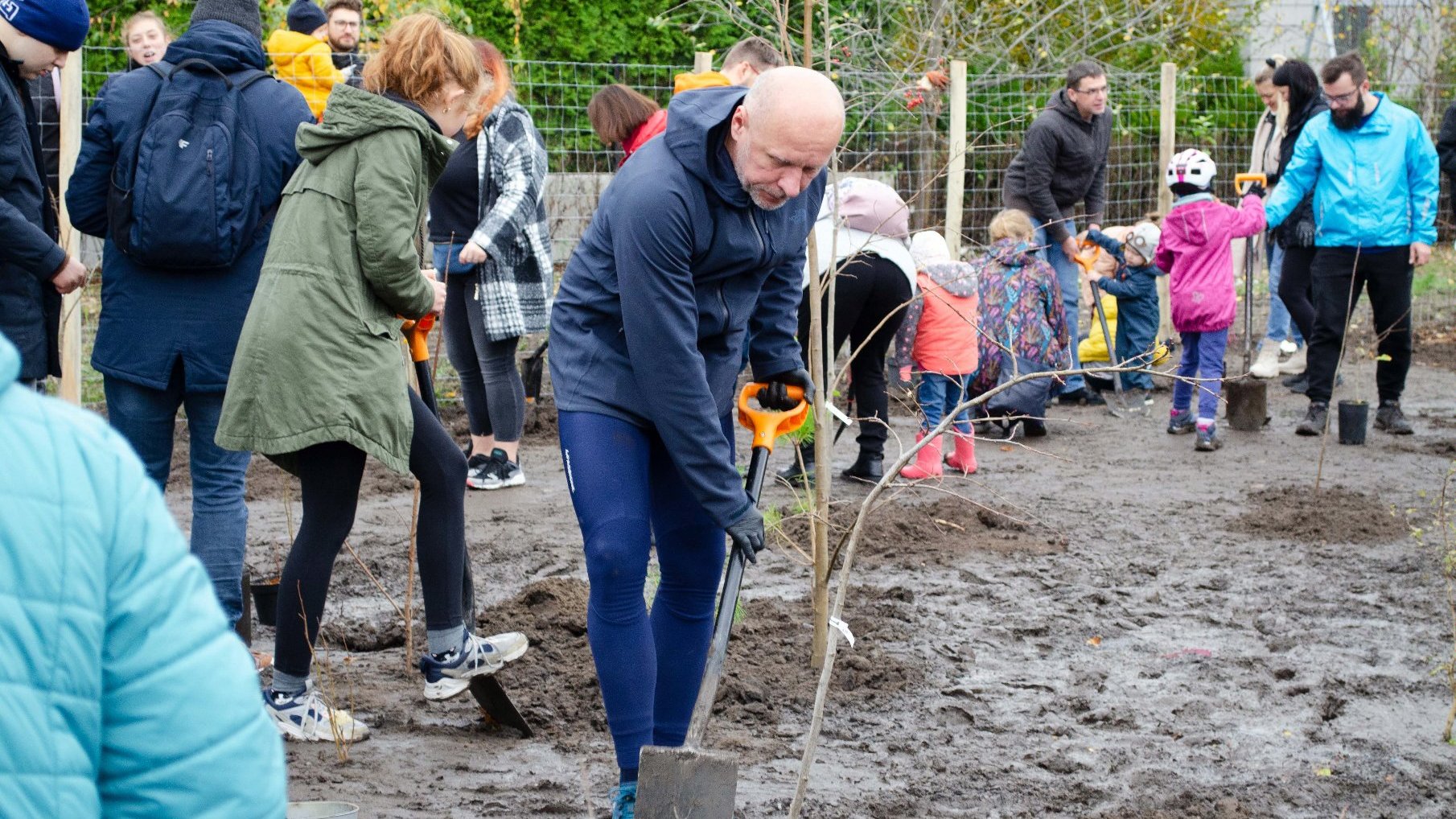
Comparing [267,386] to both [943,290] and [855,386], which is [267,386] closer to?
[855,386]

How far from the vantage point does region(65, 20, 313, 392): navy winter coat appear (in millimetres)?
3770

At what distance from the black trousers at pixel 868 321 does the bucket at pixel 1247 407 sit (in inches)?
104

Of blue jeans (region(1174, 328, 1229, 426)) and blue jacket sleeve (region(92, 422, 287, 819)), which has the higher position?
blue jacket sleeve (region(92, 422, 287, 819))

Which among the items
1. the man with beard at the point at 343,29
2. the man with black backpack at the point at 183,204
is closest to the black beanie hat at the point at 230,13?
→ the man with black backpack at the point at 183,204

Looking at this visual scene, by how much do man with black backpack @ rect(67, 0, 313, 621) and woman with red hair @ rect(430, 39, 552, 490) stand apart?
6.82 feet

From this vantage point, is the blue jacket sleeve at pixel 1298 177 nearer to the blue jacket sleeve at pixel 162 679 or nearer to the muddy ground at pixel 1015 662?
the muddy ground at pixel 1015 662

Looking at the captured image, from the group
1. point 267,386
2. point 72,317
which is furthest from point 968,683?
point 72,317

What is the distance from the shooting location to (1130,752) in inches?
150

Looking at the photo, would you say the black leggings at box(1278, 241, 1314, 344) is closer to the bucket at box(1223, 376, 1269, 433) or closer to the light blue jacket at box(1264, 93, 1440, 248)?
the bucket at box(1223, 376, 1269, 433)

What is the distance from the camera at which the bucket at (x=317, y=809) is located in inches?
118

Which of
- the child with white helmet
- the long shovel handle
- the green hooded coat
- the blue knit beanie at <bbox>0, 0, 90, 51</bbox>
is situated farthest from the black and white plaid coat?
the child with white helmet

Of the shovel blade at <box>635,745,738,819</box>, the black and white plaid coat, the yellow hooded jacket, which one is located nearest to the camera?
the shovel blade at <box>635,745,738,819</box>

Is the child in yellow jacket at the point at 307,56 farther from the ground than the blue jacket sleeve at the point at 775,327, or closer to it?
farther from the ground

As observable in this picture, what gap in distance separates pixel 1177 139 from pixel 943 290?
8271 millimetres
